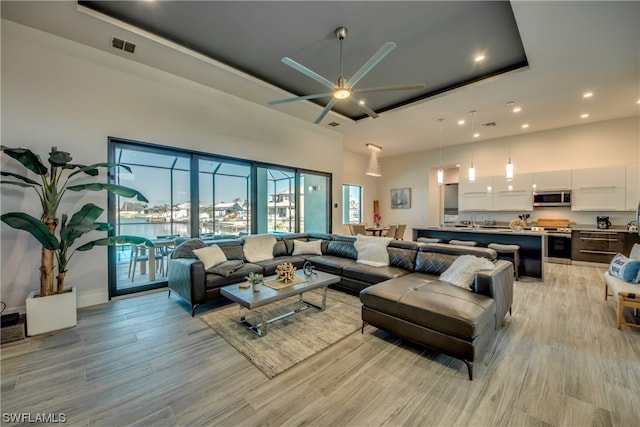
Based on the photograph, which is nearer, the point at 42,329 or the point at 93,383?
the point at 93,383

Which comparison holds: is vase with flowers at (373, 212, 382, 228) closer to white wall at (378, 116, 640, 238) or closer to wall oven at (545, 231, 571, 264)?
white wall at (378, 116, 640, 238)

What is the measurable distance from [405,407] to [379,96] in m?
5.01

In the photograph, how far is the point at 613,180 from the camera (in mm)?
5730

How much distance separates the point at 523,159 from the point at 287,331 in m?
8.03

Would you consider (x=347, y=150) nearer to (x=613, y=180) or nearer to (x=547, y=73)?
(x=547, y=73)

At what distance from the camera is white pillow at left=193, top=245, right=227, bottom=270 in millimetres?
3643

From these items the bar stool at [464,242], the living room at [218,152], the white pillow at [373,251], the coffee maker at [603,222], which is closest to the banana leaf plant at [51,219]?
the living room at [218,152]

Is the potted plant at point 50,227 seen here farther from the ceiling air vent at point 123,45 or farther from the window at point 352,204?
the window at point 352,204

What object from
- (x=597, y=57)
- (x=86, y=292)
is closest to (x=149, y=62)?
(x=86, y=292)

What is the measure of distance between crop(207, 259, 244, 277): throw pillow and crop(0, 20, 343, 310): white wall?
1636mm

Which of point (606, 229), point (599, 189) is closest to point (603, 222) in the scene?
point (606, 229)

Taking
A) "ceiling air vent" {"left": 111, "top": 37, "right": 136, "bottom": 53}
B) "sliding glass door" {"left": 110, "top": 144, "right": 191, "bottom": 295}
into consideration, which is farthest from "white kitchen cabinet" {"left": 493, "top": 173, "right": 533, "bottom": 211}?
"ceiling air vent" {"left": 111, "top": 37, "right": 136, "bottom": 53}

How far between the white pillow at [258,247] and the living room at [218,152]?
52.2 inches

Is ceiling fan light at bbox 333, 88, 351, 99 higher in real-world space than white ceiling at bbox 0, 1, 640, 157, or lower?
lower
